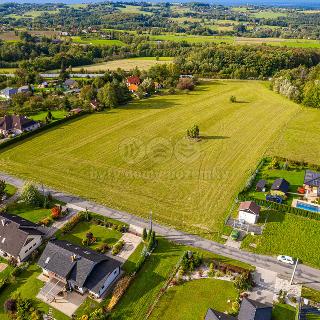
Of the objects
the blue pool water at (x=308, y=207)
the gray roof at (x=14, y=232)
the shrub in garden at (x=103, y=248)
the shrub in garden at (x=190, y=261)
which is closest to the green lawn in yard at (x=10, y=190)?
the gray roof at (x=14, y=232)

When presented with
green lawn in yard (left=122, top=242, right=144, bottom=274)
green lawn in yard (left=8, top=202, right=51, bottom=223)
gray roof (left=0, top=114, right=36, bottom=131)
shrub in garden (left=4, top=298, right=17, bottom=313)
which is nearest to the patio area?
shrub in garden (left=4, top=298, right=17, bottom=313)

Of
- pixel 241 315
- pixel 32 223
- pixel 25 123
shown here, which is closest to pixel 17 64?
pixel 25 123

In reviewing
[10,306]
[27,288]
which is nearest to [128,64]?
[27,288]

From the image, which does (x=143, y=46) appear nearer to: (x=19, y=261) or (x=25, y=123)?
(x=25, y=123)

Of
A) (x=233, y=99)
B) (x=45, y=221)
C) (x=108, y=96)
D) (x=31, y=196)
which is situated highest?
(x=108, y=96)

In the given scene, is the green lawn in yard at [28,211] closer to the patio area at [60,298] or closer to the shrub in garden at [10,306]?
the patio area at [60,298]

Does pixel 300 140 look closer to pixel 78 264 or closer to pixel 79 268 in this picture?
Answer: pixel 78 264

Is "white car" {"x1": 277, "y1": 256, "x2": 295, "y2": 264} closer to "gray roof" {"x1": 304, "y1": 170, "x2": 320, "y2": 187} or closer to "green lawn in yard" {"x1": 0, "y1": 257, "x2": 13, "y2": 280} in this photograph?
"gray roof" {"x1": 304, "y1": 170, "x2": 320, "y2": 187}
